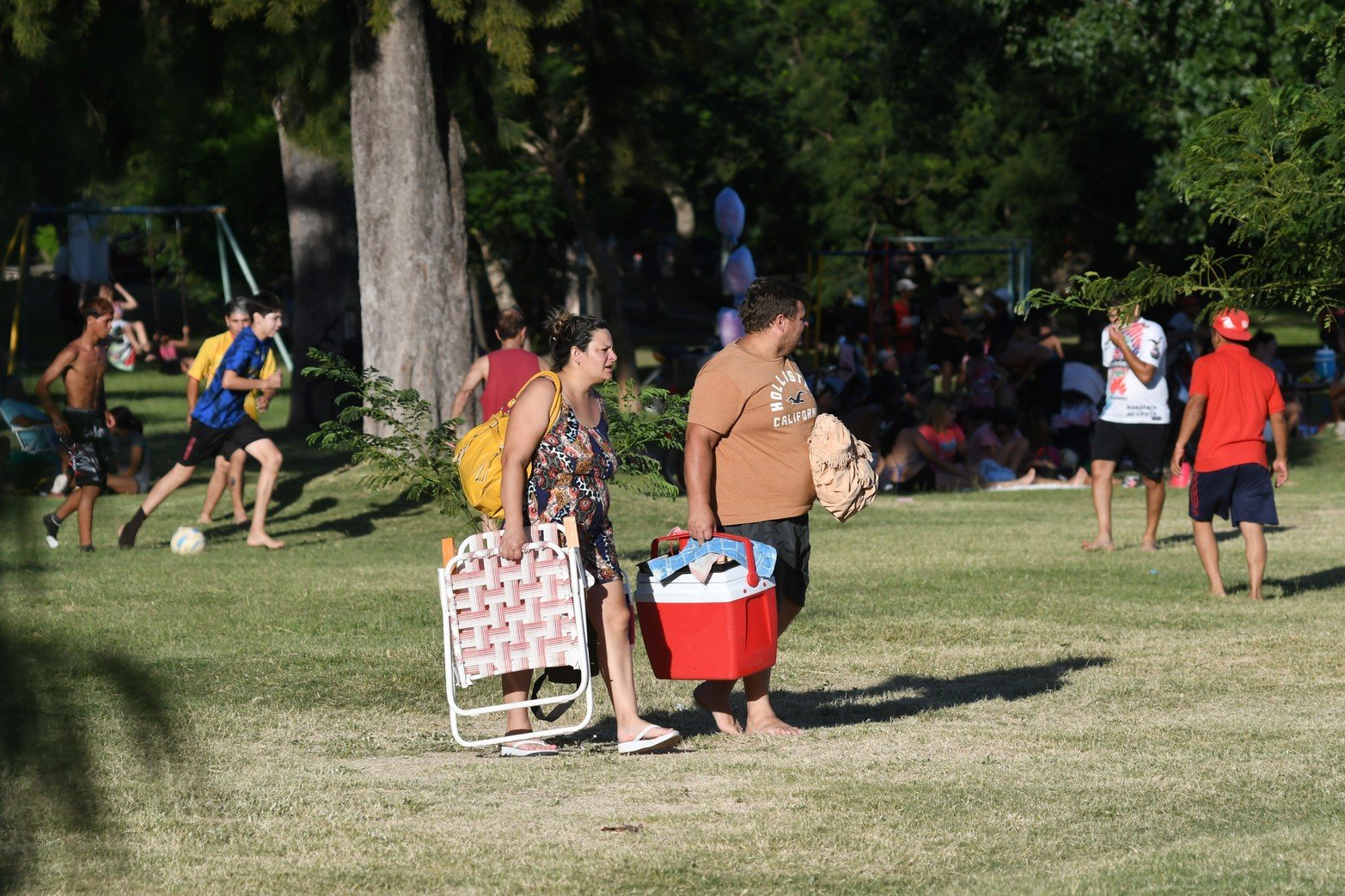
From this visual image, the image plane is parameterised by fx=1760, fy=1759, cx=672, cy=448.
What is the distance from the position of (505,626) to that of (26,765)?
4.77m

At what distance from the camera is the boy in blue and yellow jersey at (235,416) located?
1258cm

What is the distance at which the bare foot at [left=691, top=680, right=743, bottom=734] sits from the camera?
6.89m

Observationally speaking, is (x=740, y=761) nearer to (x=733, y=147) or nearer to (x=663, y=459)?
(x=663, y=459)

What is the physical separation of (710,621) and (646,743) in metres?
0.50

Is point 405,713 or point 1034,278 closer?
point 405,713

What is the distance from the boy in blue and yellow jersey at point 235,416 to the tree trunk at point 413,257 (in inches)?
84.8

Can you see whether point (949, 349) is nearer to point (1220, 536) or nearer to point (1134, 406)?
point (1220, 536)

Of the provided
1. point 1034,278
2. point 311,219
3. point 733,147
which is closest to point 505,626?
point 311,219

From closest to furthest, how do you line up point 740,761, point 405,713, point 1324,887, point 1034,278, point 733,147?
point 1324,887, point 740,761, point 405,713, point 733,147, point 1034,278

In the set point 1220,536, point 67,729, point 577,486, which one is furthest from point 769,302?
point 1220,536

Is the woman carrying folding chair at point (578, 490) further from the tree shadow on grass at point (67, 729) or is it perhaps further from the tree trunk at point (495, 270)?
the tree trunk at point (495, 270)

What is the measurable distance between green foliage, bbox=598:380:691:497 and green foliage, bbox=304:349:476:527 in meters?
0.88

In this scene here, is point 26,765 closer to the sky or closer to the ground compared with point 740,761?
closer to the sky

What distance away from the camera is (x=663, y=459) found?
17.4 m
